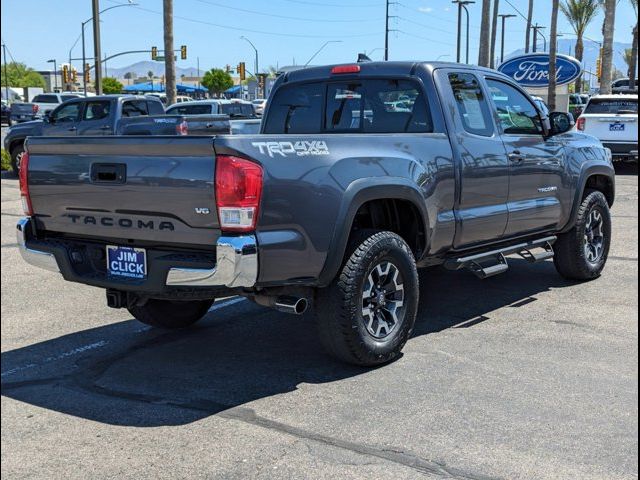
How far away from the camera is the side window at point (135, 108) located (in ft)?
59.9

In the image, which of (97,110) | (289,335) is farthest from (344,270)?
(97,110)

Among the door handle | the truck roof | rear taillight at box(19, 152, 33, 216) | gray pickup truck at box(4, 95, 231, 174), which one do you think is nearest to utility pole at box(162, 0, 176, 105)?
gray pickup truck at box(4, 95, 231, 174)

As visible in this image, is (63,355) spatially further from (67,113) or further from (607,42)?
(607,42)

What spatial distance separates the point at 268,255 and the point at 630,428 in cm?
212

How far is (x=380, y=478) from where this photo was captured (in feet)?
11.9

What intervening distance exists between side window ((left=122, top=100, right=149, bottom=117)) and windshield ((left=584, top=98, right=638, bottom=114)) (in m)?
10.5

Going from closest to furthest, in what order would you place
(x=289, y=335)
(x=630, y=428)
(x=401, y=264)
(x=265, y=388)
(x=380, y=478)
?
(x=380, y=478) < (x=630, y=428) < (x=265, y=388) < (x=401, y=264) < (x=289, y=335)

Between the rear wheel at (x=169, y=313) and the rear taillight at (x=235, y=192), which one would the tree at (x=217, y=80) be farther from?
the rear taillight at (x=235, y=192)

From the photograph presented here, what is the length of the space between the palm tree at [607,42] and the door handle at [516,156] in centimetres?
2391

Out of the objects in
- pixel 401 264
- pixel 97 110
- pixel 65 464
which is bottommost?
pixel 65 464

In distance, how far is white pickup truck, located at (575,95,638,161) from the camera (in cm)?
1808

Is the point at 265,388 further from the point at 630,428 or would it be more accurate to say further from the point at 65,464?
the point at 630,428

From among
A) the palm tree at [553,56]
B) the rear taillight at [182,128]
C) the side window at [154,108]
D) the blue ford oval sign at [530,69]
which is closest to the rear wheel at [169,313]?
the rear taillight at [182,128]

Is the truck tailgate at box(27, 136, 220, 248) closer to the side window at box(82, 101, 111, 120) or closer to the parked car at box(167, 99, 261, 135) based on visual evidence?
the side window at box(82, 101, 111, 120)
